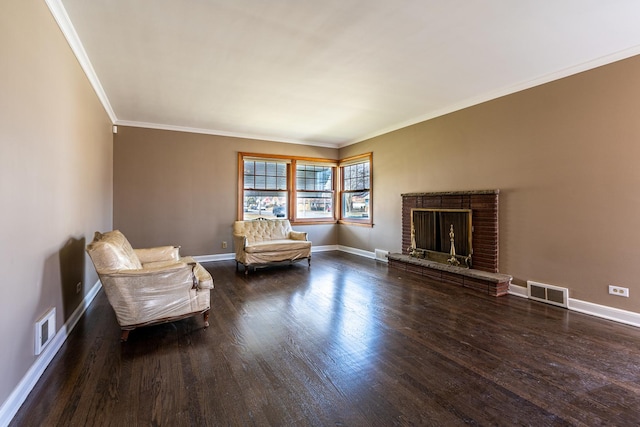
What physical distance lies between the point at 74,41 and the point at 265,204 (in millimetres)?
4366

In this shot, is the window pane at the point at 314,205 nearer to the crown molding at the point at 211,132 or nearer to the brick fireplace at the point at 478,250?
the crown molding at the point at 211,132

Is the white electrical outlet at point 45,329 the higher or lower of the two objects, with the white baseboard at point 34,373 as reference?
higher

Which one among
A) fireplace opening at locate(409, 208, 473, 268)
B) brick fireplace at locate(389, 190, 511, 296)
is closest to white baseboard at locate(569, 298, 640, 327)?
brick fireplace at locate(389, 190, 511, 296)

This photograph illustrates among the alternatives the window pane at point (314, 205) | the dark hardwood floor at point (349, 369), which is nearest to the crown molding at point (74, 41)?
the dark hardwood floor at point (349, 369)

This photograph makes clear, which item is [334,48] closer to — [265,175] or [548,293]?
[548,293]

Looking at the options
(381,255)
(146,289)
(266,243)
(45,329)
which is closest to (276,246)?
(266,243)

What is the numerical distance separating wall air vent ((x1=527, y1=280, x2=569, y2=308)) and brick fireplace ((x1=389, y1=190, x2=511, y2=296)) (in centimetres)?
26

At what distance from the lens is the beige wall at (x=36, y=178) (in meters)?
1.62

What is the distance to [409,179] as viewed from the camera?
5449 mm

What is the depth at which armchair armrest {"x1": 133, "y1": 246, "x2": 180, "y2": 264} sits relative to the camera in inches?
146

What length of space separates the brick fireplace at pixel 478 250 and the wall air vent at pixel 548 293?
26 centimetres

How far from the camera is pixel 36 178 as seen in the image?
6.54ft

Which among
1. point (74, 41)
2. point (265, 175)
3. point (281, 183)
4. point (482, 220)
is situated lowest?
point (482, 220)

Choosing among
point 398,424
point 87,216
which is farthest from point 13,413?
point 87,216
